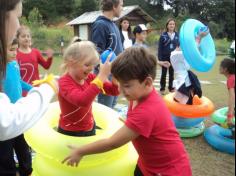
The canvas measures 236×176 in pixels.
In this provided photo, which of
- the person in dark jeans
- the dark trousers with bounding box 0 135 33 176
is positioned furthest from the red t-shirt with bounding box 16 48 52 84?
the person in dark jeans

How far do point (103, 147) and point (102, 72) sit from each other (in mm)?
628

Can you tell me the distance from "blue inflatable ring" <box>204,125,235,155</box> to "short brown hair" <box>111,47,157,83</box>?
2.17m

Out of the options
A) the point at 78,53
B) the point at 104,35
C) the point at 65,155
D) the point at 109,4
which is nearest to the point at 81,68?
the point at 78,53

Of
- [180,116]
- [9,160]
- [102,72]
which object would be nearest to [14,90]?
[9,160]

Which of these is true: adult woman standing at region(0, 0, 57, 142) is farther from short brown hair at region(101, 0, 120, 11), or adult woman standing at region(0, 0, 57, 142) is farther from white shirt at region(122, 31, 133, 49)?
white shirt at region(122, 31, 133, 49)

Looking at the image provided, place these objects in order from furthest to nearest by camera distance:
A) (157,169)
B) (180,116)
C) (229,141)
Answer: (180,116), (229,141), (157,169)

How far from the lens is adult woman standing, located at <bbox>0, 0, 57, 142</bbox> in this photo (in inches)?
46.8

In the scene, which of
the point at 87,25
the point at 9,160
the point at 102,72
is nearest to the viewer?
the point at 102,72

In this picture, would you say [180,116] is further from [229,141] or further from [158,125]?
[158,125]

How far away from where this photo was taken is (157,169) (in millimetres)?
1749

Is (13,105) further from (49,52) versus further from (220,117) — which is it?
(220,117)

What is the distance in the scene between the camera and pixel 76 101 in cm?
214

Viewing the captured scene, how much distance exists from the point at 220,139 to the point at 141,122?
94.6 inches

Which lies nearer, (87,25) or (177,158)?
(177,158)
